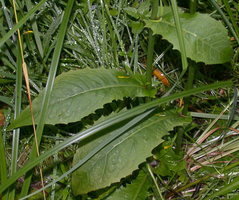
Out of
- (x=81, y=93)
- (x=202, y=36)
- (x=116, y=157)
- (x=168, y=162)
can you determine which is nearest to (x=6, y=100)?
(x=81, y=93)

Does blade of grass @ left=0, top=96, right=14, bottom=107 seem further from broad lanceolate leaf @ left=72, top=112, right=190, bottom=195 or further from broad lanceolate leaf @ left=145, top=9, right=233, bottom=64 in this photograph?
broad lanceolate leaf @ left=145, top=9, right=233, bottom=64

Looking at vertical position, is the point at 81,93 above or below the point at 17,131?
above

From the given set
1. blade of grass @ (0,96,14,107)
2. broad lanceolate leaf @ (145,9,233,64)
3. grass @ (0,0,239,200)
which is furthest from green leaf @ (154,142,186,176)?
blade of grass @ (0,96,14,107)

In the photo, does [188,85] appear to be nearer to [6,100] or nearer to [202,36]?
[202,36]

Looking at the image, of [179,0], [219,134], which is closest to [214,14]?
[179,0]

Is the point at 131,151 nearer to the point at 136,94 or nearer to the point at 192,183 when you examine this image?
the point at 136,94

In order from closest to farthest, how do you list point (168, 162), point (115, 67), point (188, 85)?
point (188, 85), point (168, 162), point (115, 67)
